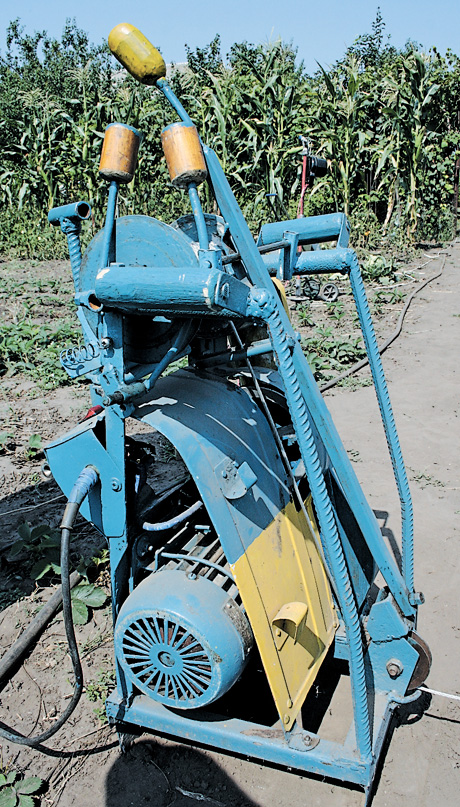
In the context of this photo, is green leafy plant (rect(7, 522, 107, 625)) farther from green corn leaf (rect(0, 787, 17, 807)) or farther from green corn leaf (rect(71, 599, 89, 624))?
green corn leaf (rect(0, 787, 17, 807))

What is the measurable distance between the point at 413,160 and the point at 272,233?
33.7ft

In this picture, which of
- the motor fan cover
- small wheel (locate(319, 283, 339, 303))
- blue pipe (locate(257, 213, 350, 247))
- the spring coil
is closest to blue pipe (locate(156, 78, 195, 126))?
blue pipe (locate(257, 213, 350, 247))

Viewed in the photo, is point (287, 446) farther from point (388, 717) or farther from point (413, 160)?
point (413, 160)

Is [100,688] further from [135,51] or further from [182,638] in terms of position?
[135,51]

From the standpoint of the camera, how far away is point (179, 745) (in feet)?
8.80

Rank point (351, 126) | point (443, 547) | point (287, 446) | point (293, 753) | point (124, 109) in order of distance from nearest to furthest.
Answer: point (293, 753) < point (287, 446) < point (443, 547) < point (351, 126) < point (124, 109)

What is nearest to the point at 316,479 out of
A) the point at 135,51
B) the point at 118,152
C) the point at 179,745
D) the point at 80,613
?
the point at 118,152

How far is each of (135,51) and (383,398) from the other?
151cm

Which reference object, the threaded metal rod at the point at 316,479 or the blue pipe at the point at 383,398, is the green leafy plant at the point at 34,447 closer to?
the blue pipe at the point at 383,398

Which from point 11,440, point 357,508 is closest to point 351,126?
point 11,440

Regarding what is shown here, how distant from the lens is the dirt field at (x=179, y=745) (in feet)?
8.18

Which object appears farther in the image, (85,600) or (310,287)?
(310,287)

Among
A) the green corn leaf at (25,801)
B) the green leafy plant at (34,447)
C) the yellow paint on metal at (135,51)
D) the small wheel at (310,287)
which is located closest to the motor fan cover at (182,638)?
the green corn leaf at (25,801)

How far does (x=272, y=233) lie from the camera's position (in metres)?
2.67
